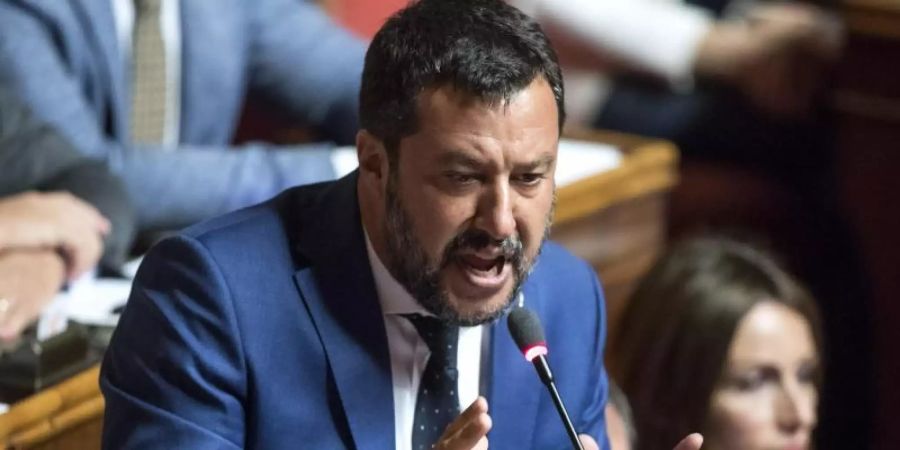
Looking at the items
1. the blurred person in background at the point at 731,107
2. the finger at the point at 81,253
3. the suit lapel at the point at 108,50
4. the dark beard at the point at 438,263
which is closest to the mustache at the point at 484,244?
the dark beard at the point at 438,263

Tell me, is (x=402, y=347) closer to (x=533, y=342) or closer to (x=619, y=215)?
(x=533, y=342)

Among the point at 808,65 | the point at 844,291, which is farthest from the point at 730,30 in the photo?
the point at 844,291

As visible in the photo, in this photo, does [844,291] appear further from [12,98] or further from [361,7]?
[12,98]

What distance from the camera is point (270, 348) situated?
1238 mm

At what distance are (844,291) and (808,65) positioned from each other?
1.28 feet

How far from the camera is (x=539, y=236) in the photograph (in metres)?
1.21

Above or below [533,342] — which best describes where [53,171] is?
below

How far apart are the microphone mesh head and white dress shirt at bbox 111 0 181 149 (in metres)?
0.92

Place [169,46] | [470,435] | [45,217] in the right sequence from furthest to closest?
[169,46], [45,217], [470,435]

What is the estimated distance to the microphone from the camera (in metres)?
1.18

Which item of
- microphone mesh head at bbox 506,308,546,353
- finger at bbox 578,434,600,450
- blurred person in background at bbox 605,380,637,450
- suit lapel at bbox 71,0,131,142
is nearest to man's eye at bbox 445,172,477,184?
microphone mesh head at bbox 506,308,546,353

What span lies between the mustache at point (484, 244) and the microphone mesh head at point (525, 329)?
0.19 feet

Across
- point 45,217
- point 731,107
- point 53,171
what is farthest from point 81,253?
point 731,107

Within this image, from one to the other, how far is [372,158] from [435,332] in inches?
6.5
